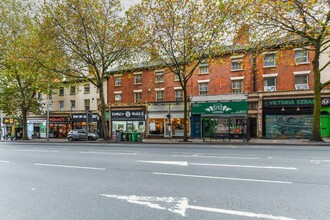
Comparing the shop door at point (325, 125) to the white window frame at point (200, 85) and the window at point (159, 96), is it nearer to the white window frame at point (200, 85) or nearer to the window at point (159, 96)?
the white window frame at point (200, 85)

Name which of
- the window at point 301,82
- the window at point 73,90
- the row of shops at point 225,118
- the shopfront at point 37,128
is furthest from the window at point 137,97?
the window at point 301,82

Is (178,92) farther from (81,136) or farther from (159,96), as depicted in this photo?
(81,136)

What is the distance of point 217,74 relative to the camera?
26.4 meters

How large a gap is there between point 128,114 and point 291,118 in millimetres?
20089

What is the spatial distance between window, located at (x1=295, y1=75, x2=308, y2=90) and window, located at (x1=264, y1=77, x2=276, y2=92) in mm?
2119

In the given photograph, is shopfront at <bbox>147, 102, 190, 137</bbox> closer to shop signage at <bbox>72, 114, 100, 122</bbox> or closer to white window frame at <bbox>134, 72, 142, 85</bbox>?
white window frame at <bbox>134, 72, 142, 85</bbox>

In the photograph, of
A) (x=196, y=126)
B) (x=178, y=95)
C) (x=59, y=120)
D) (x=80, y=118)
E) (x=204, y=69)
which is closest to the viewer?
(x=204, y=69)

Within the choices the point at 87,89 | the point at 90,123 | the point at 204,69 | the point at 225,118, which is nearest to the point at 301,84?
the point at 225,118

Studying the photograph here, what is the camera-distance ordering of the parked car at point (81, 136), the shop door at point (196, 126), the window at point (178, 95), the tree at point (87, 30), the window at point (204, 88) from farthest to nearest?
the parked car at point (81, 136) < the window at point (178, 95) < the shop door at point (196, 126) < the window at point (204, 88) < the tree at point (87, 30)

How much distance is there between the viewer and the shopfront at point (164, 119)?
92.2ft

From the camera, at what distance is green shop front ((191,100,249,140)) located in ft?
70.2

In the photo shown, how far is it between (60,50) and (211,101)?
17182 millimetres

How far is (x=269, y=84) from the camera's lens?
24.1 m

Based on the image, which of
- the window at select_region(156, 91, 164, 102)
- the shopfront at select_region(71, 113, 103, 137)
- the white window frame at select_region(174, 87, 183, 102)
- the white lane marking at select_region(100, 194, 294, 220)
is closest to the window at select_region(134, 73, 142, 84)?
the window at select_region(156, 91, 164, 102)
